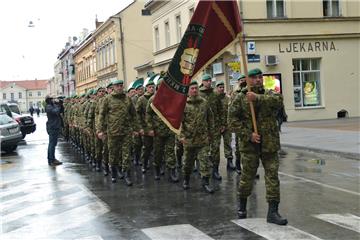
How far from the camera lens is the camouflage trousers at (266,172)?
22.7ft

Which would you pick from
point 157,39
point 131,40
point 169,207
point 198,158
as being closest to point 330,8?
point 157,39

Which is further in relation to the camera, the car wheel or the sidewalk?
the car wheel

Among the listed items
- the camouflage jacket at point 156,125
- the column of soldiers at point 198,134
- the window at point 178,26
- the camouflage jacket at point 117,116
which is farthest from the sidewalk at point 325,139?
the window at point 178,26

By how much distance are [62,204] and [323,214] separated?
13.2 ft

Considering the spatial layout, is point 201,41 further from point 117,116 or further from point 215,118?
point 215,118

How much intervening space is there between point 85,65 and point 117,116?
6734cm

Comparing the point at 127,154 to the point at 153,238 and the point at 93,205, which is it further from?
the point at 153,238

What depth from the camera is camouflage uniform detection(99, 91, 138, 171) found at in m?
10.8

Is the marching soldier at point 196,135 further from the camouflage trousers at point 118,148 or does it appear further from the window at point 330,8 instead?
the window at point 330,8

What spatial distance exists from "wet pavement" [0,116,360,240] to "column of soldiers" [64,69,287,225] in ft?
1.23

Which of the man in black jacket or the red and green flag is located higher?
the red and green flag

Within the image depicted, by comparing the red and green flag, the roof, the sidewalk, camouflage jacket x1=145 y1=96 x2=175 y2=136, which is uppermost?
the roof

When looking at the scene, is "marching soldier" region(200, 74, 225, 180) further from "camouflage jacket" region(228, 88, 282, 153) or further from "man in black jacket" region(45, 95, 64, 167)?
"man in black jacket" region(45, 95, 64, 167)

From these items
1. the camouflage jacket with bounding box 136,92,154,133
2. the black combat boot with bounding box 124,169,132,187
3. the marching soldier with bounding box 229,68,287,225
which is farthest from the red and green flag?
the camouflage jacket with bounding box 136,92,154,133
